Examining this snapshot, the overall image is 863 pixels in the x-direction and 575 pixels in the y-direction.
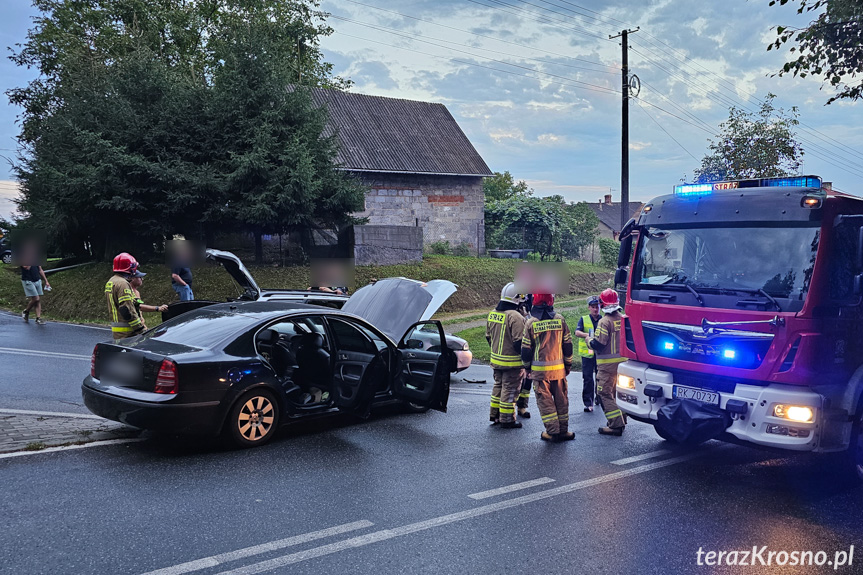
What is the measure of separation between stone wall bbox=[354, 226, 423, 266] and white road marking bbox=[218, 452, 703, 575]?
1514 centimetres

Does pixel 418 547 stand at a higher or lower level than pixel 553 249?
lower

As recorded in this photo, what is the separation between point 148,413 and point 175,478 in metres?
0.67

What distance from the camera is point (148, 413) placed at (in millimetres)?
5691

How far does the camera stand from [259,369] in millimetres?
6316

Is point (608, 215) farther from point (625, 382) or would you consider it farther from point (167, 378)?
point (167, 378)

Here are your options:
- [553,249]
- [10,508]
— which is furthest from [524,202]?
[10,508]

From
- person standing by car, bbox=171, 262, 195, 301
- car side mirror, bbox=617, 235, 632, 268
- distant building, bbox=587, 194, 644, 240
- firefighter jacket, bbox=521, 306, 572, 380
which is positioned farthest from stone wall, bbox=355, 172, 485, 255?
distant building, bbox=587, 194, 644, 240

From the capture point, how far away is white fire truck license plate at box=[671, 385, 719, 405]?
5.57 metres

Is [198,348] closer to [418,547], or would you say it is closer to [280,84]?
[418,547]

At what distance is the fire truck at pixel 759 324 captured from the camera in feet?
17.0

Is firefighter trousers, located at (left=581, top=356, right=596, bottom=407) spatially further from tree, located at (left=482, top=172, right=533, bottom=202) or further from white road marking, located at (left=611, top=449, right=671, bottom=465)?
tree, located at (left=482, top=172, right=533, bottom=202)

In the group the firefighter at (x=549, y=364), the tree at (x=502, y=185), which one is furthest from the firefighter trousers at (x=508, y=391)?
the tree at (x=502, y=185)

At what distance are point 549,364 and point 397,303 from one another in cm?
230

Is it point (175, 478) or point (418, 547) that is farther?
point (175, 478)
